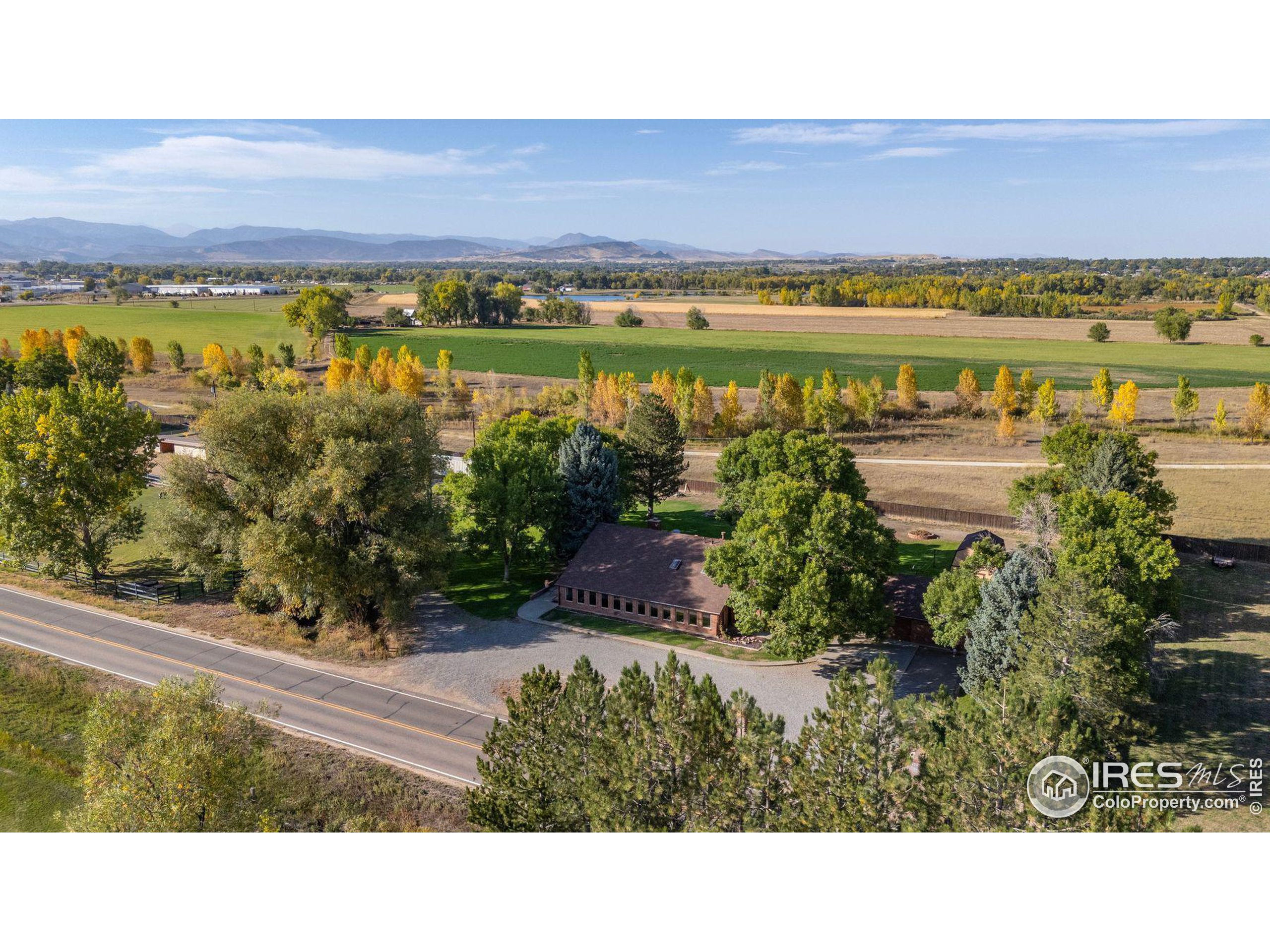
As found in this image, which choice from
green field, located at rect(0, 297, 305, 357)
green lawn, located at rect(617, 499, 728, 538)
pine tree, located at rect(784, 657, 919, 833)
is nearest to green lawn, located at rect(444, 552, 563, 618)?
green lawn, located at rect(617, 499, 728, 538)

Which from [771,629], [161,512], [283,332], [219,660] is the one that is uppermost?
[283,332]

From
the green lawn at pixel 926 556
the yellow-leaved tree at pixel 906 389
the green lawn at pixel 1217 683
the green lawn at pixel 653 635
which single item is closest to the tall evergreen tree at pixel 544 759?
the green lawn at pixel 653 635

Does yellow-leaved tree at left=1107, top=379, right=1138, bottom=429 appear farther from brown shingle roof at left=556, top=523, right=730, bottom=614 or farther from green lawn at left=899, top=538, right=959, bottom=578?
brown shingle roof at left=556, top=523, right=730, bottom=614

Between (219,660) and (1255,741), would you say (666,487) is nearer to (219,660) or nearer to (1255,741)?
(219,660)

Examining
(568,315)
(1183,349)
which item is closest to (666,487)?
(1183,349)

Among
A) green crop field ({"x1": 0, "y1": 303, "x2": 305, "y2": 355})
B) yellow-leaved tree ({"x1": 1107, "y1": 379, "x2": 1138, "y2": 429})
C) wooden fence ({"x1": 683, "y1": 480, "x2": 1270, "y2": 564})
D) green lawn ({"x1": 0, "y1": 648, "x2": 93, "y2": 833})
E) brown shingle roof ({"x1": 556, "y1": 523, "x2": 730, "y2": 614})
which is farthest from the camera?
green crop field ({"x1": 0, "y1": 303, "x2": 305, "y2": 355})

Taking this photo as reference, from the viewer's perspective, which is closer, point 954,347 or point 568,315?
point 954,347
